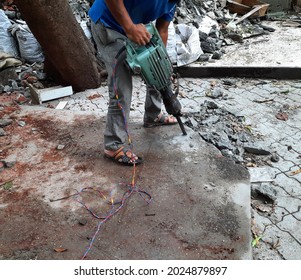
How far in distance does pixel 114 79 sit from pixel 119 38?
0.33 metres

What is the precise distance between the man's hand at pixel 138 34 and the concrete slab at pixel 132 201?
1080 millimetres

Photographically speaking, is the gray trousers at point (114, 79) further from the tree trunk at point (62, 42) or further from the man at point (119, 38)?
the tree trunk at point (62, 42)

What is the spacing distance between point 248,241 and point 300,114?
2299 millimetres

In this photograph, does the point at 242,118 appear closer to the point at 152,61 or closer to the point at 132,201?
the point at 152,61

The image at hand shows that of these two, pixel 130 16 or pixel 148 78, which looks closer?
pixel 130 16

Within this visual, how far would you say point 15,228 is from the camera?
2395 mm

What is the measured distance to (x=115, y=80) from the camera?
273 centimetres

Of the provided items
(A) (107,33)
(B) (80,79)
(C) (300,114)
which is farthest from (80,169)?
(C) (300,114)

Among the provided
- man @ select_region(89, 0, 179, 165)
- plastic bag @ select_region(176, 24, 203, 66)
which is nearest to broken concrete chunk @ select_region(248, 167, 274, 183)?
man @ select_region(89, 0, 179, 165)

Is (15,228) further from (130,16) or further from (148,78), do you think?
(130,16)

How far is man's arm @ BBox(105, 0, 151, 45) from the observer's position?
7.52 ft

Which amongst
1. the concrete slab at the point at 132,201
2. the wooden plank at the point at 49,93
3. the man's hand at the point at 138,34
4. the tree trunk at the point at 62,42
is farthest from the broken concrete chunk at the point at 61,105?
the man's hand at the point at 138,34

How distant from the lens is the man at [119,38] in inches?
94.7

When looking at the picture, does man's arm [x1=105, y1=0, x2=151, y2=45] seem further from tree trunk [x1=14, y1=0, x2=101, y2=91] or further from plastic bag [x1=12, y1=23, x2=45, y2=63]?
plastic bag [x1=12, y1=23, x2=45, y2=63]
